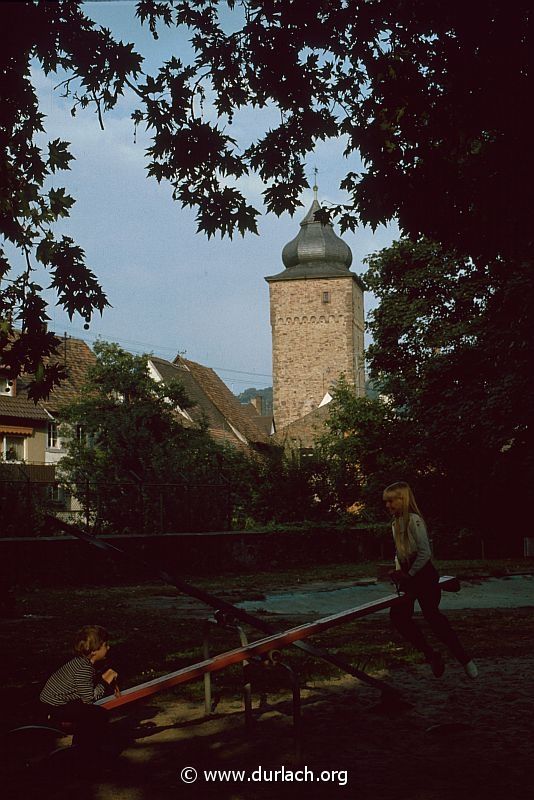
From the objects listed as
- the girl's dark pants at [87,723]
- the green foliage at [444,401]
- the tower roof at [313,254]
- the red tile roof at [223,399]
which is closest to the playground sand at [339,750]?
Answer: the girl's dark pants at [87,723]

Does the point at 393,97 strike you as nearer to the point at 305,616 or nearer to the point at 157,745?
the point at 157,745

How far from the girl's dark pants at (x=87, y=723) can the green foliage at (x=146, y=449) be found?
19760mm

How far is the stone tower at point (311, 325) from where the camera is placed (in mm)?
88812

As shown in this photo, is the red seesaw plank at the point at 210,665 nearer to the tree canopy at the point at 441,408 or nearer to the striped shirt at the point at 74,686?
the striped shirt at the point at 74,686

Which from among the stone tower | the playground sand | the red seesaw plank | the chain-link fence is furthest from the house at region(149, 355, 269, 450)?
the red seesaw plank

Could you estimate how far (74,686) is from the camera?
5.94 metres

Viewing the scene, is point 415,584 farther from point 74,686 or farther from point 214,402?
point 214,402

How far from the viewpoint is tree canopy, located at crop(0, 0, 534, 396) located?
926 cm

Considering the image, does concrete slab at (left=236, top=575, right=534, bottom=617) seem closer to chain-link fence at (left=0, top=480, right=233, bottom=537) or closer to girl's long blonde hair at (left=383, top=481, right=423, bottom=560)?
chain-link fence at (left=0, top=480, right=233, bottom=537)

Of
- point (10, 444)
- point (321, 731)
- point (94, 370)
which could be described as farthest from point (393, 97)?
point (10, 444)

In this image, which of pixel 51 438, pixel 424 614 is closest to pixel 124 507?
pixel 424 614

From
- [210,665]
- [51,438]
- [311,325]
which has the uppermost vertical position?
[311,325]

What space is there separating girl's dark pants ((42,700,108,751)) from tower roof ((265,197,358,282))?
90002mm

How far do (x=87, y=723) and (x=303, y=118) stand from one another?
7453 millimetres
